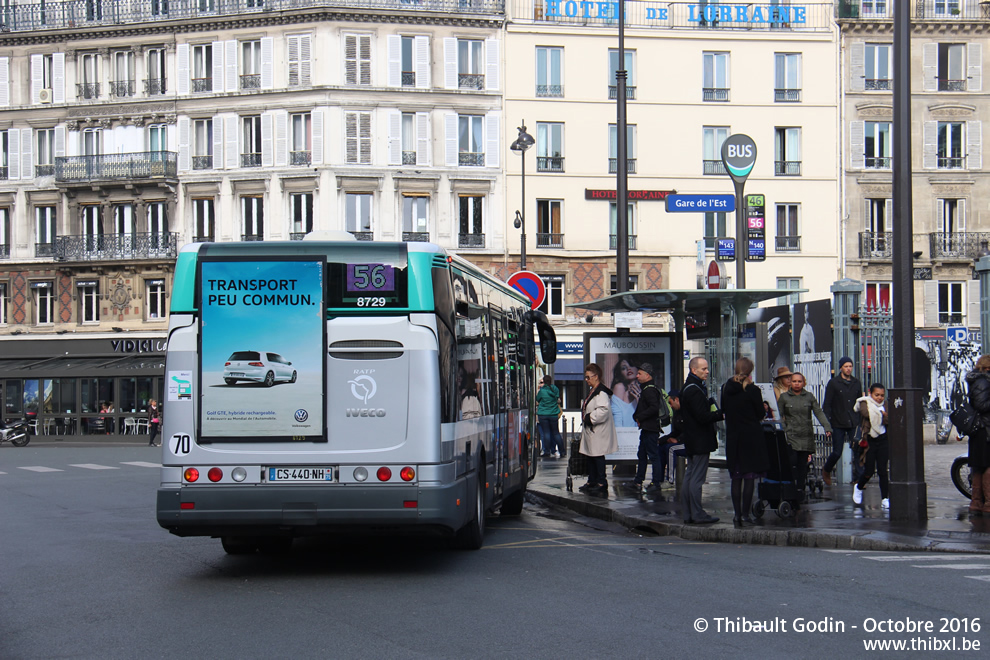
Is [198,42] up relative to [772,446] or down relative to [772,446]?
up

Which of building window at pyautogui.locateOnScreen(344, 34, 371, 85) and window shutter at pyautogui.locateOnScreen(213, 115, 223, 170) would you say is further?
window shutter at pyautogui.locateOnScreen(213, 115, 223, 170)

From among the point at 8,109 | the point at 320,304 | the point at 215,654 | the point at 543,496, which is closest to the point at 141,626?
the point at 215,654

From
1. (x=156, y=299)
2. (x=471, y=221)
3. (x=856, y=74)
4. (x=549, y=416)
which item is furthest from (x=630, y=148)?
(x=549, y=416)

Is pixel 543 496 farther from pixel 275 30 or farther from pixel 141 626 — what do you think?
pixel 275 30

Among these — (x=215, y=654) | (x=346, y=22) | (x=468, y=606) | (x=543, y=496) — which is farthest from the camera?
(x=346, y=22)

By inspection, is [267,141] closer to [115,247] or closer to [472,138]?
[115,247]

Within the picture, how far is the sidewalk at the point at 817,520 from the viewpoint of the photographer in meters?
11.4

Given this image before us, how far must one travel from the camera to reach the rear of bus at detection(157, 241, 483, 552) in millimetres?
9375

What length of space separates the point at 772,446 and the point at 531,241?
31746 millimetres

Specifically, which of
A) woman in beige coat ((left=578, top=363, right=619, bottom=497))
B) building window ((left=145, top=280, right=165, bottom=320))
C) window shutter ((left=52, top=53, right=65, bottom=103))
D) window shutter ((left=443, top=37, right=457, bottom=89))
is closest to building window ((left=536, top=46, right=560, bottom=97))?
window shutter ((left=443, top=37, right=457, bottom=89))

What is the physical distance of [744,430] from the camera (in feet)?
40.2

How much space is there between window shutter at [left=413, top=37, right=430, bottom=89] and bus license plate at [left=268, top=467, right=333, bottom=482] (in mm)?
37062

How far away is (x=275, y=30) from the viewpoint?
148ft

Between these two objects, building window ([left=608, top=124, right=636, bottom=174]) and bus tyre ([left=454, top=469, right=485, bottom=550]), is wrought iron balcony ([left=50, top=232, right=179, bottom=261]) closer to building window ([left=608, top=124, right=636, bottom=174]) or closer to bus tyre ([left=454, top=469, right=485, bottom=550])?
building window ([left=608, top=124, right=636, bottom=174])
